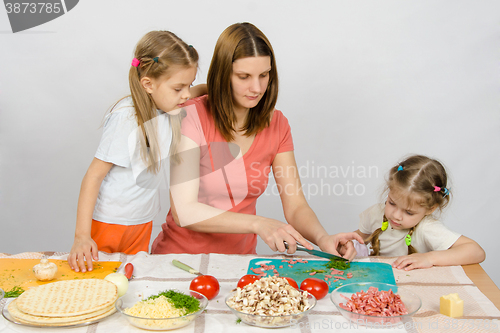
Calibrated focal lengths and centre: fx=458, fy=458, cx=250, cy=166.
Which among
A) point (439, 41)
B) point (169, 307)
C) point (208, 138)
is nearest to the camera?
point (169, 307)

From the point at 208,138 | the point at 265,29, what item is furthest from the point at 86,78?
the point at 208,138

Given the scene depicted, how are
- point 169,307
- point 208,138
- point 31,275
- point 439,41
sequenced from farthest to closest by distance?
point 439,41
point 208,138
point 31,275
point 169,307

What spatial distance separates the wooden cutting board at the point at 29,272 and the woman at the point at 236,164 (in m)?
0.35

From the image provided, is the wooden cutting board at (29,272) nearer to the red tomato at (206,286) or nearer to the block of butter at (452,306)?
the red tomato at (206,286)

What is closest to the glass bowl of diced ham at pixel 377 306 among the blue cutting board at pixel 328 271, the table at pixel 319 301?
the table at pixel 319 301

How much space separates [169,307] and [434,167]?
4.11 ft

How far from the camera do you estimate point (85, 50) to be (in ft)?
9.20

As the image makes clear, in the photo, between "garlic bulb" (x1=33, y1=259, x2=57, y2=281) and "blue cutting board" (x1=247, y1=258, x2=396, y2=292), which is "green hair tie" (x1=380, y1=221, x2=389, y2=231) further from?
"garlic bulb" (x1=33, y1=259, x2=57, y2=281)

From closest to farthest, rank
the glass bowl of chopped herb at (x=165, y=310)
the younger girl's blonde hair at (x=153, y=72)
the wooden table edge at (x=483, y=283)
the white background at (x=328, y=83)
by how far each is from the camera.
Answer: the glass bowl of chopped herb at (x=165, y=310)
the wooden table edge at (x=483, y=283)
the younger girl's blonde hair at (x=153, y=72)
the white background at (x=328, y=83)

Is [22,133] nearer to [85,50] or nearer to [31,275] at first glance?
[85,50]

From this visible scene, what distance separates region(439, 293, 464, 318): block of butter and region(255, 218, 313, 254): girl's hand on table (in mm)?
444

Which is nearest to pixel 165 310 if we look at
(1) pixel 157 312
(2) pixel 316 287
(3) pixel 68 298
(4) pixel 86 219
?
(1) pixel 157 312

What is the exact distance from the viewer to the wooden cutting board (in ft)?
4.43

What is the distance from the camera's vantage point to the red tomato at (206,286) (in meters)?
1.23
